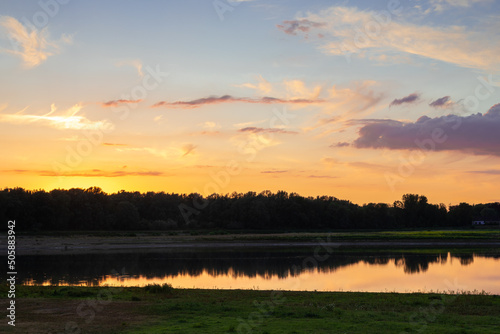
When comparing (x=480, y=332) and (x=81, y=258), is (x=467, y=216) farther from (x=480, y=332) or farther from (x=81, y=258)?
(x=480, y=332)

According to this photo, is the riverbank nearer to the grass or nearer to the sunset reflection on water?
the sunset reflection on water

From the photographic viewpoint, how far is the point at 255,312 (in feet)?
60.3

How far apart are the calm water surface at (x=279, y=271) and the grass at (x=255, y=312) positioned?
9.03 m

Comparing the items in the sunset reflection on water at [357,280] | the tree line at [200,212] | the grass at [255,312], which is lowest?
the sunset reflection on water at [357,280]

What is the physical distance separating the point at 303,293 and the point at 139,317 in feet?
31.3

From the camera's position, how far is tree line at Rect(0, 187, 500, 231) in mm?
103000

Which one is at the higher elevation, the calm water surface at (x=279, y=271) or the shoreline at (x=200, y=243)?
the shoreline at (x=200, y=243)

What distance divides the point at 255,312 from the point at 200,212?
120 m

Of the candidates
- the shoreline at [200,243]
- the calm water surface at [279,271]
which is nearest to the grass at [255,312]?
the calm water surface at [279,271]

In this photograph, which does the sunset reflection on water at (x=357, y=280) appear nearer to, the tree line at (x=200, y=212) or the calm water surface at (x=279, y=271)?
the calm water surface at (x=279, y=271)

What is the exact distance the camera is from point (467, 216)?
155375mm

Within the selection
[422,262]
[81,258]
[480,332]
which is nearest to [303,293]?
[480,332]

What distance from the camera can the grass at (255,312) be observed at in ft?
50.7

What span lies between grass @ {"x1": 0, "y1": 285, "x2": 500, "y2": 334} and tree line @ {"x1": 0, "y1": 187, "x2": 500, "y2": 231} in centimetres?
8227
